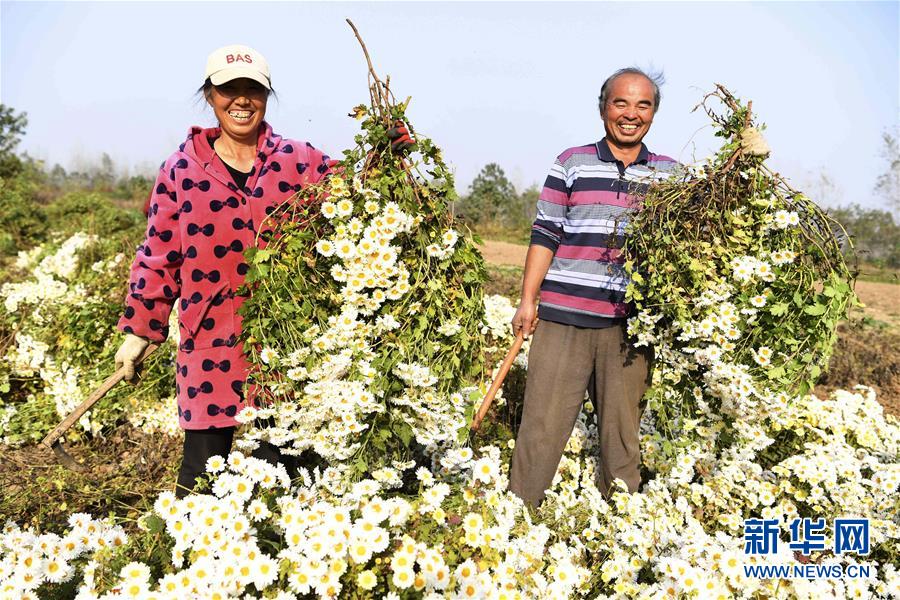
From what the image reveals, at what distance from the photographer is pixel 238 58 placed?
84.4 inches

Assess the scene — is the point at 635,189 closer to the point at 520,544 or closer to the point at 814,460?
the point at 520,544

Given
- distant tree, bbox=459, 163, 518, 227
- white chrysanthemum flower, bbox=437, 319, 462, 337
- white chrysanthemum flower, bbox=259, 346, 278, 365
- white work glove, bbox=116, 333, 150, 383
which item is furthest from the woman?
distant tree, bbox=459, 163, 518, 227

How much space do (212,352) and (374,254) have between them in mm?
791

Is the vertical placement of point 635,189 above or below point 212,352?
above

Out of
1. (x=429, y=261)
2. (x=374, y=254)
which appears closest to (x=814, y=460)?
(x=429, y=261)

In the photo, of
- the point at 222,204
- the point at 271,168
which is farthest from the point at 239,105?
the point at 222,204

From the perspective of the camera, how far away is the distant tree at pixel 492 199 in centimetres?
1989

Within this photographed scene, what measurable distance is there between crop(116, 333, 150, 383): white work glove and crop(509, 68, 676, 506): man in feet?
5.22

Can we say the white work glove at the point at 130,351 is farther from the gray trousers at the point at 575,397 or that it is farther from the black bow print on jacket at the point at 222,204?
the gray trousers at the point at 575,397

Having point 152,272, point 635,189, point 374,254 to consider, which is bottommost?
point 152,272

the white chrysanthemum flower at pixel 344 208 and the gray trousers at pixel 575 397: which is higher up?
the white chrysanthemum flower at pixel 344 208

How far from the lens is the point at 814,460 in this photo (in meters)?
2.86

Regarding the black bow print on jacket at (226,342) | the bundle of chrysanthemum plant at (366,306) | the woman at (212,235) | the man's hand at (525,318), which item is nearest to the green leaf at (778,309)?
the man's hand at (525,318)

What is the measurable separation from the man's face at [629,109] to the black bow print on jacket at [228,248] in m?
1.64
